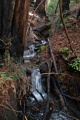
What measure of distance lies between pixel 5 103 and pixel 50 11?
50.7 ft

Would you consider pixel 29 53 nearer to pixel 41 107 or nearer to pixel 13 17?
pixel 13 17

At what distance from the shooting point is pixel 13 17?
615 centimetres

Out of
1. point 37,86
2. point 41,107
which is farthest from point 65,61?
point 41,107

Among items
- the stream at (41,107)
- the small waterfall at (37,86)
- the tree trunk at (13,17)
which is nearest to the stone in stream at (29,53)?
the small waterfall at (37,86)

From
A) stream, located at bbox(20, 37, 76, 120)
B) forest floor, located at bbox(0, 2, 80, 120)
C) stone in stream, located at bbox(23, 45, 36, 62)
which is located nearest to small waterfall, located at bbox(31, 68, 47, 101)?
stream, located at bbox(20, 37, 76, 120)

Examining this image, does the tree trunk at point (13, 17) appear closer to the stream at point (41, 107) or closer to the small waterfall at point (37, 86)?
the stream at point (41, 107)

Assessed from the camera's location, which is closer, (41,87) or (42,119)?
(42,119)

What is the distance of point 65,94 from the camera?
6.52m

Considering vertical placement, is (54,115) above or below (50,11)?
below

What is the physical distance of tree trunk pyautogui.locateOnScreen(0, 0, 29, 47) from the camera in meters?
5.95

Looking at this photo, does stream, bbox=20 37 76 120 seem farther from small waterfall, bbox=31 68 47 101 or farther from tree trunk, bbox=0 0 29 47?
tree trunk, bbox=0 0 29 47

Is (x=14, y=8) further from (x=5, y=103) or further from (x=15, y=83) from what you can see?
(x=5, y=103)

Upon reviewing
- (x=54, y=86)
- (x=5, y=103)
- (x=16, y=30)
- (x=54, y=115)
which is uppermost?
(x=16, y=30)

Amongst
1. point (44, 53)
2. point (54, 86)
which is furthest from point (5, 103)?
point (44, 53)
